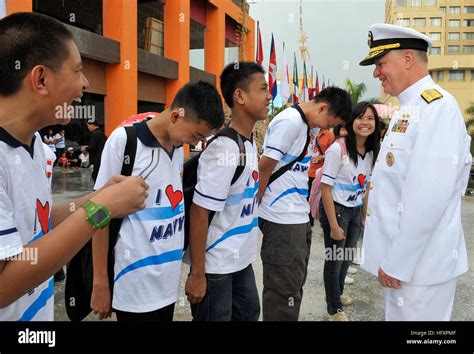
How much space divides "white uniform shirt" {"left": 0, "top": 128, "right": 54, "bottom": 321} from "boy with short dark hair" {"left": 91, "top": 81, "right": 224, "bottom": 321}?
0.35 meters

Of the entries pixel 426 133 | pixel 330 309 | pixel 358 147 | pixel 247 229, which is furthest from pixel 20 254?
pixel 358 147

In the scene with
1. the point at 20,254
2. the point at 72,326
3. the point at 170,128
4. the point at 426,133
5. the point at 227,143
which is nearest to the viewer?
the point at 20,254

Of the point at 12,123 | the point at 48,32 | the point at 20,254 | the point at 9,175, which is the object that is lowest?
the point at 20,254

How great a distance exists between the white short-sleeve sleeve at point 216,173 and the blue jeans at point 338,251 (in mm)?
1563

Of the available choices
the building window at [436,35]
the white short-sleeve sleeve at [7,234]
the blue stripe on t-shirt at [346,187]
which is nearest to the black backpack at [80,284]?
the white short-sleeve sleeve at [7,234]

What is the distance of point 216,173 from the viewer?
76.2 inches

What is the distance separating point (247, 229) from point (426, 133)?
38.8 inches

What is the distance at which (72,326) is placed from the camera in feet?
5.03

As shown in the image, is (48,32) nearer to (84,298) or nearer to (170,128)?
(170,128)

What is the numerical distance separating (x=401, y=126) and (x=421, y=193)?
0.38 meters

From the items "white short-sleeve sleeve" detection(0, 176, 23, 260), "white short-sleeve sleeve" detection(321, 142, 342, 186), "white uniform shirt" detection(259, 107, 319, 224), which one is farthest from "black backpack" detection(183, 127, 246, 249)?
"white short-sleeve sleeve" detection(321, 142, 342, 186)

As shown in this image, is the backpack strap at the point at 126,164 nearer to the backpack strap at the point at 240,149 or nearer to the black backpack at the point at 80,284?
the black backpack at the point at 80,284

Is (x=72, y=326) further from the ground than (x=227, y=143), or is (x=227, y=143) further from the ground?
(x=227, y=143)

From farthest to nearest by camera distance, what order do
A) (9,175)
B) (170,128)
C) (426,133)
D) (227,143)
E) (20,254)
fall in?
1. (227,143)
2. (170,128)
3. (426,133)
4. (9,175)
5. (20,254)
